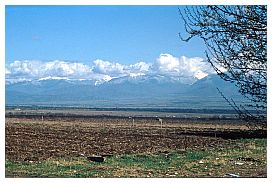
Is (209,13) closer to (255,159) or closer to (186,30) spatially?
(186,30)

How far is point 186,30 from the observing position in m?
8.41

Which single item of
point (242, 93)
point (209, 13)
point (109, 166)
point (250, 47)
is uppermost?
point (209, 13)

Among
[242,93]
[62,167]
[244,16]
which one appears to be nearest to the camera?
[244,16]

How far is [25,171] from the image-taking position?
8953mm

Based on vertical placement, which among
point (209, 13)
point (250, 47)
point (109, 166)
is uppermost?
point (209, 13)
